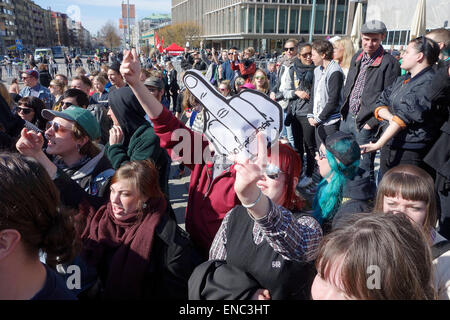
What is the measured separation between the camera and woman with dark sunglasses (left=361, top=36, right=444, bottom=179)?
2.68 m

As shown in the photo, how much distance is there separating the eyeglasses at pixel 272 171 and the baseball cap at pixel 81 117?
1.61m

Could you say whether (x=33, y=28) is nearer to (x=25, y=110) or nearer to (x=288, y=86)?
(x=25, y=110)

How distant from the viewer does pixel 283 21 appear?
53.6 m

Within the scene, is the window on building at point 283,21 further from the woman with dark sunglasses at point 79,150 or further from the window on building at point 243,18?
the woman with dark sunglasses at point 79,150

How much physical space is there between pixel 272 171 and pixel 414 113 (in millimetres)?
1829

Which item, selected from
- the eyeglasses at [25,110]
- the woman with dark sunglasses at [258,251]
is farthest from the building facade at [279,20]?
the woman with dark sunglasses at [258,251]

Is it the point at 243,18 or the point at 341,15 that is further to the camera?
the point at 243,18

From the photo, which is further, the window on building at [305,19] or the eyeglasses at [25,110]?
the window on building at [305,19]

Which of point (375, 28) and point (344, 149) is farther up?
point (375, 28)

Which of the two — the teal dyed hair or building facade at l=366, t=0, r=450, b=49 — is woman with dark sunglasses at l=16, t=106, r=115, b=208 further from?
building facade at l=366, t=0, r=450, b=49

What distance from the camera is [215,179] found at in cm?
198

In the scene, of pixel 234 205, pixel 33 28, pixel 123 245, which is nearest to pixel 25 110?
pixel 123 245

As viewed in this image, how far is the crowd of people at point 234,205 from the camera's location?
1.01 meters
